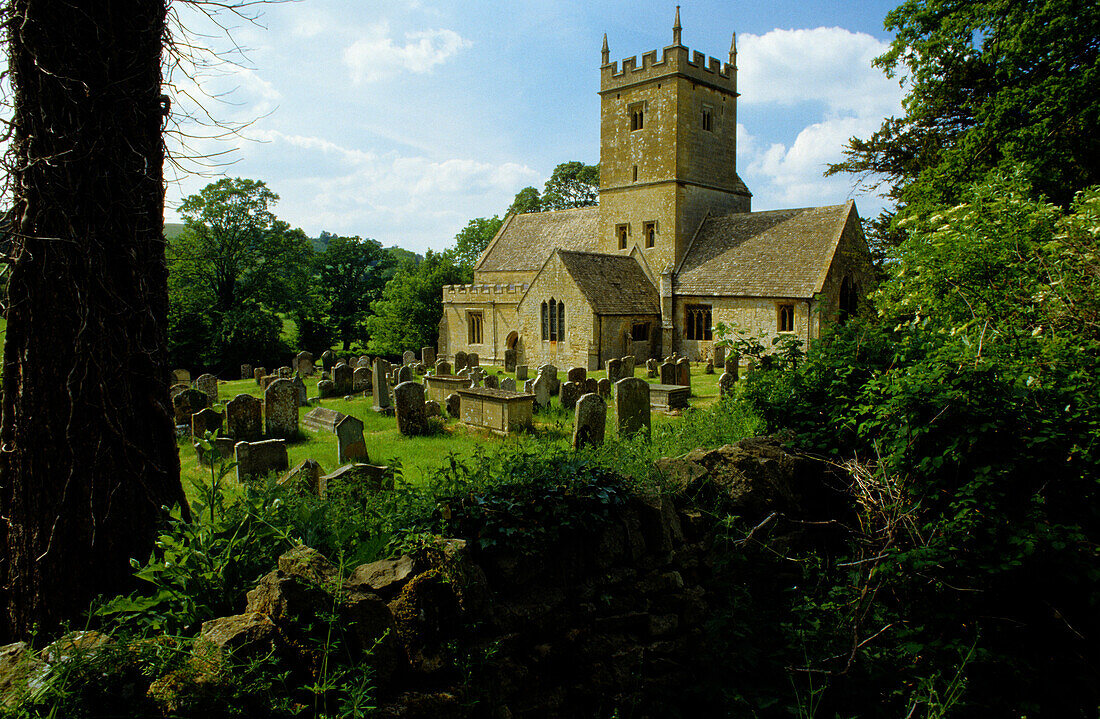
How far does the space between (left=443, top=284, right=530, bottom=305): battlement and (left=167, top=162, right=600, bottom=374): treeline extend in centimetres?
536

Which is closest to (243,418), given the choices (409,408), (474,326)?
(409,408)

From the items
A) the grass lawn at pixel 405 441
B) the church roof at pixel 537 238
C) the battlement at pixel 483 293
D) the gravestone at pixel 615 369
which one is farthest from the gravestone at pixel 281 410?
the church roof at pixel 537 238

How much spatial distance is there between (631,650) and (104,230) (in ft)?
13.1

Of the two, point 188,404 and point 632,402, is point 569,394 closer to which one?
point 632,402

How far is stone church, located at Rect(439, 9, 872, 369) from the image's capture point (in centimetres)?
2525

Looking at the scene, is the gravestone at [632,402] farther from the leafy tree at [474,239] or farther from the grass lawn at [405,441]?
the leafy tree at [474,239]

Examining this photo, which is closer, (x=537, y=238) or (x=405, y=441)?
(x=405, y=441)

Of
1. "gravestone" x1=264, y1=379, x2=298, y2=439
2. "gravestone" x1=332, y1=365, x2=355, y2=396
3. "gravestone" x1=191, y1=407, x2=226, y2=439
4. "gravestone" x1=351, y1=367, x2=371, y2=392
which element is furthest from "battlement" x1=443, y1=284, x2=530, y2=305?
"gravestone" x1=191, y1=407, x2=226, y2=439

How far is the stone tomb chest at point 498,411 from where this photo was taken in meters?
12.2

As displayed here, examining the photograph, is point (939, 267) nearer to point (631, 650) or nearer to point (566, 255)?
point (631, 650)

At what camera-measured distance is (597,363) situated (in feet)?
81.7

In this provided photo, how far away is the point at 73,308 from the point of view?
3.44 meters

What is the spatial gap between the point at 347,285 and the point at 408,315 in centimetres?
910

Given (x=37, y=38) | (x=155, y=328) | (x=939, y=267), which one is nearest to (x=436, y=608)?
(x=155, y=328)
